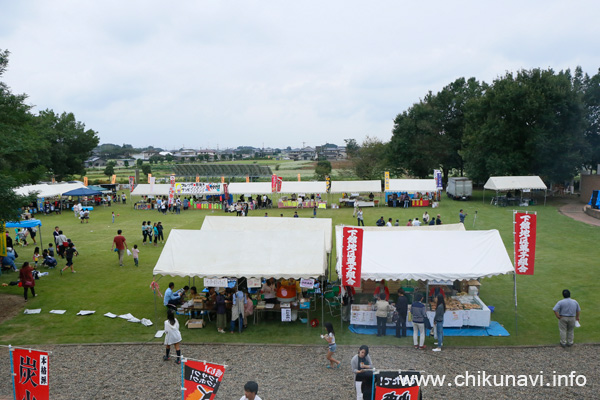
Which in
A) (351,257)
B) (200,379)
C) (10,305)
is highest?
(351,257)

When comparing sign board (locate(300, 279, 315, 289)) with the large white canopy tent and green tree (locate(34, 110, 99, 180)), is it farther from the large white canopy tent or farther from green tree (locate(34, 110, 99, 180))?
green tree (locate(34, 110, 99, 180))

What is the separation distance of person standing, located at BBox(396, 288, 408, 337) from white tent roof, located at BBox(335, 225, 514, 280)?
51 centimetres

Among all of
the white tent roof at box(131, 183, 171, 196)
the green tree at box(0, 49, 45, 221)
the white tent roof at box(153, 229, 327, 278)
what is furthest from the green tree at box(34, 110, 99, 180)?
the white tent roof at box(153, 229, 327, 278)

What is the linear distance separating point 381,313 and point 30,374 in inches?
279

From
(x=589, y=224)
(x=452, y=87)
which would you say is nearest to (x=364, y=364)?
(x=589, y=224)

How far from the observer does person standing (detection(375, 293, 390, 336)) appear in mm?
10008

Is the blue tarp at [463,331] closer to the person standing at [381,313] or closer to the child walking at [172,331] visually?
the person standing at [381,313]

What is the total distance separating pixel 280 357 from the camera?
9.17 m

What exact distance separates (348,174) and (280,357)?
57068 mm

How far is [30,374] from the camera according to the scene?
613 cm

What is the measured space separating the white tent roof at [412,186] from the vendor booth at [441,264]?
74.5ft

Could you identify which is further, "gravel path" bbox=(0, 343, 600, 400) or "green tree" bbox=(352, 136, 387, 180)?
"green tree" bbox=(352, 136, 387, 180)

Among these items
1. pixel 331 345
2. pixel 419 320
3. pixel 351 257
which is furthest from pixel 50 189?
pixel 419 320

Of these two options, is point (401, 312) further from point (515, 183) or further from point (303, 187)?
point (515, 183)
